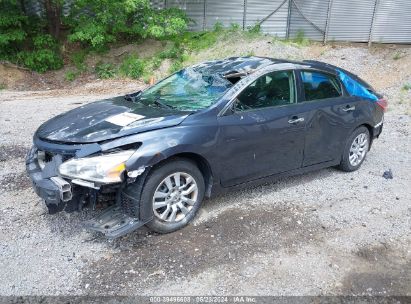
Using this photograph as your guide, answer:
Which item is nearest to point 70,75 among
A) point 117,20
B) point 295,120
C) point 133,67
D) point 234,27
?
point 133,67

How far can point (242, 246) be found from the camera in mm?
3918

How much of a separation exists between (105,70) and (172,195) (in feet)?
34.2

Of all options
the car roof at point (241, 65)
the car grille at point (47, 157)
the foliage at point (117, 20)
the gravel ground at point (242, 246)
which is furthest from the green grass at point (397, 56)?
the car grille at point (47, 157)

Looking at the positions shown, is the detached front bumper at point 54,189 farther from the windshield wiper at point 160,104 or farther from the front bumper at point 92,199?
the windshield wiper at point 160,104

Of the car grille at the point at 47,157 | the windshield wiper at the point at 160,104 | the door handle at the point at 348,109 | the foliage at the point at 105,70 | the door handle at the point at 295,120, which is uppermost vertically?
the windshield wiper at the point at 160,104

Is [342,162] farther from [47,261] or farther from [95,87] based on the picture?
[95,87]

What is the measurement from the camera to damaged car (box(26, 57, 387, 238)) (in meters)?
3.63

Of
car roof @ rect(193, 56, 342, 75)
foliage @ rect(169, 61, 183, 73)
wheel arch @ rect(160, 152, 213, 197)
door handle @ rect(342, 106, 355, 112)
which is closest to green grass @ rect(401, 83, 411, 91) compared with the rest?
door handle @ rect(342, 106, 355, 112)

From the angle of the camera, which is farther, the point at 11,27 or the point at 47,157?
the point at 11,27

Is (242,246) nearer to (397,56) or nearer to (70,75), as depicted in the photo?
(397,56)

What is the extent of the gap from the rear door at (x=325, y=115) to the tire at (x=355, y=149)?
0.15 m

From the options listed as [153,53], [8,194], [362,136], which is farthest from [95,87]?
[362,136]

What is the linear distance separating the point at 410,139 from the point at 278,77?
419 centimetres

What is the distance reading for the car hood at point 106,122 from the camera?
378 centimetres
